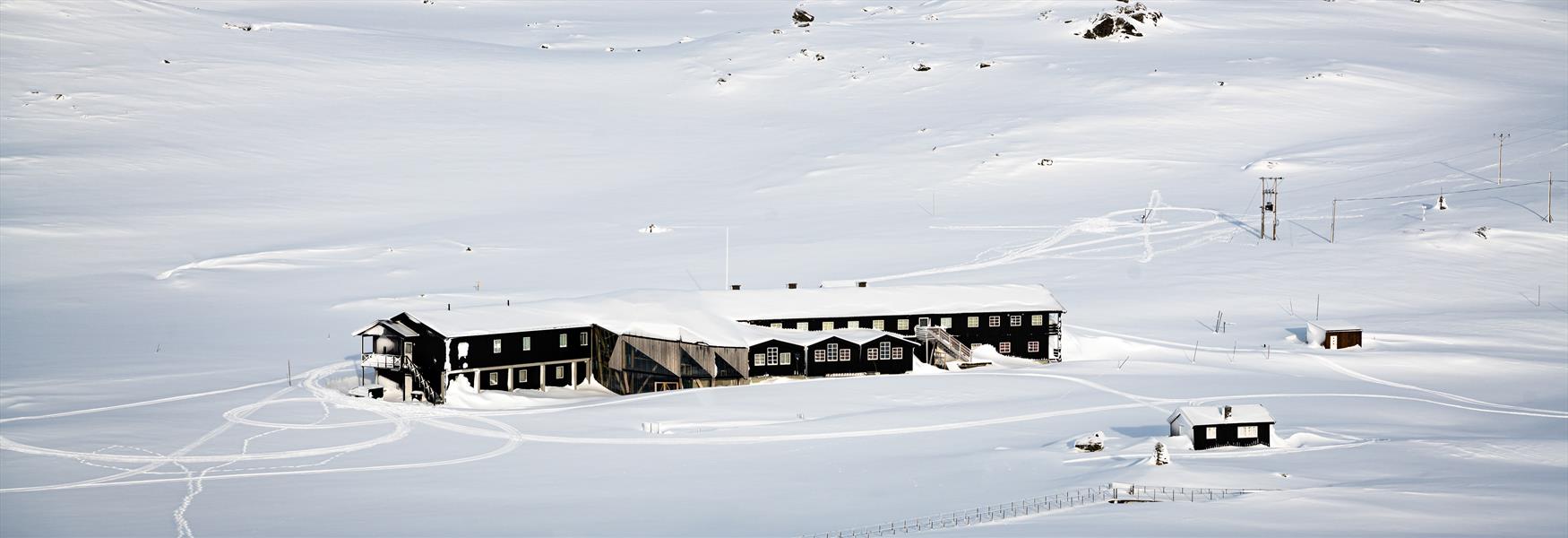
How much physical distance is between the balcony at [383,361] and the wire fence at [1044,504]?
79.5 feet

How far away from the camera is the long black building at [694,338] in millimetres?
53906

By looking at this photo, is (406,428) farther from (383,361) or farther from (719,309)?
(719,309)

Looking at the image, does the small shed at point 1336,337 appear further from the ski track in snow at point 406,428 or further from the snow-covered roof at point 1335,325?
the ski track in snow at point 406,428

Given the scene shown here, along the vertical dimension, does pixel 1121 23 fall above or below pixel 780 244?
above

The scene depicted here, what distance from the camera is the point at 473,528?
35812 millimetres

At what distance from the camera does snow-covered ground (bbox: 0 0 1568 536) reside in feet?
131

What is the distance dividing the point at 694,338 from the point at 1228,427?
1951 centimetres

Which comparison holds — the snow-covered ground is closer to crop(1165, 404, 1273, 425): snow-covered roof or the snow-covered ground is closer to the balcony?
crop(1165, 404, 1273, 425): snow-covered roof

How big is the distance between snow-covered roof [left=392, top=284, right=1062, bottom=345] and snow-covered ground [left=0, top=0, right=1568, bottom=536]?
2.69 metres

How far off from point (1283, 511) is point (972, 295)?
2618 cm

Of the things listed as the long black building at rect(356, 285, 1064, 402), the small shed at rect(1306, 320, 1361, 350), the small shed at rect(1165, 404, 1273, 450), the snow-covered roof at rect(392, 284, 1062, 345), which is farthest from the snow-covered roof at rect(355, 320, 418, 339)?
the small shed at rect(1306, 320, 1361, 350)

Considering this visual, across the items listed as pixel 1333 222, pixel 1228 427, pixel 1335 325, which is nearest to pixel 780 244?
pixel 1333 222

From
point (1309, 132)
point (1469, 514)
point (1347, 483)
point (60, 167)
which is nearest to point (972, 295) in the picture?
point (1347, 483)

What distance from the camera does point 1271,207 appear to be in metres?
83.4
